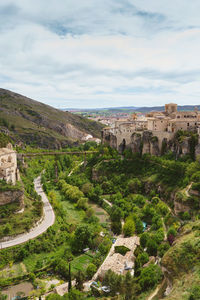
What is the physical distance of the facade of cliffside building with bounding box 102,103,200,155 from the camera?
38.0 metres

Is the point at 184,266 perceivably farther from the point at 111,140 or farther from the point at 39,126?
the point at 39,126

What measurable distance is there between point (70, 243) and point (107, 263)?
19.6ft

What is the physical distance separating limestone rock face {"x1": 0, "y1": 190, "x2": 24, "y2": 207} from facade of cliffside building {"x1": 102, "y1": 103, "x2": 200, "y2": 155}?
20525mm

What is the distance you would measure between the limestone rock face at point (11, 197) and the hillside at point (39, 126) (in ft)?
118

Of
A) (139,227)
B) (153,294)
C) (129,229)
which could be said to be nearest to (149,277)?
(153,294)

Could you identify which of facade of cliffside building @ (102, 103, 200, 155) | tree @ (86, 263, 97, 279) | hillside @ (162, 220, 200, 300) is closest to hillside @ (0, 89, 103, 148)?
facade of cliffside building @ (102, 103, 200, 155)

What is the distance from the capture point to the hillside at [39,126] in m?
72.0

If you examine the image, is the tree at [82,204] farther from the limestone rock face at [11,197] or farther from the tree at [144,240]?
the tree at [144,240]

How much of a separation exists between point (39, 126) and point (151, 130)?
5338 cm

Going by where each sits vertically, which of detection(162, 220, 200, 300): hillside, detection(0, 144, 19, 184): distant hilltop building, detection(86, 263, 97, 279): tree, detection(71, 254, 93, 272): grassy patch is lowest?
detection(71, 254, 93, 272): grassy patch

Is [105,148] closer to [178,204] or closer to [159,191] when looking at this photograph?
[159,191]

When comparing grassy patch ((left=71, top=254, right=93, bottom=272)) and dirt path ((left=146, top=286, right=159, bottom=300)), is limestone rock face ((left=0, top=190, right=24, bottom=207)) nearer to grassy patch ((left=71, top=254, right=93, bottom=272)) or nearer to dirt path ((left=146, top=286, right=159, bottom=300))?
grassy patch ((left=71, top=254, right=93, bottom=272))

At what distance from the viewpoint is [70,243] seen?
2644cm

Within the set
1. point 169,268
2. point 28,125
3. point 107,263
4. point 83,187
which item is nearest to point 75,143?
point 28,125
